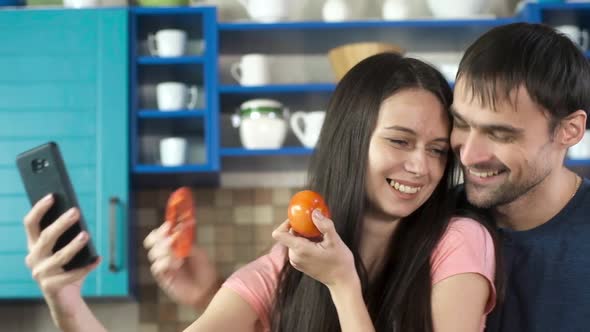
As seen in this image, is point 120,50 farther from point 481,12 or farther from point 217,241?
point 481,12

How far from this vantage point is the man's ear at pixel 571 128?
1692 mm

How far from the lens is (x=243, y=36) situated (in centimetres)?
308

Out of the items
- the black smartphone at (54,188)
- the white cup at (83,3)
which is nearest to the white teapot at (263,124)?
the white cup at (83,3)

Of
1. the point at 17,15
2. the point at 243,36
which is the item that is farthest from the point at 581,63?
the point at 17,15

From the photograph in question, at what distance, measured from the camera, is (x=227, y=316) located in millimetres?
1656

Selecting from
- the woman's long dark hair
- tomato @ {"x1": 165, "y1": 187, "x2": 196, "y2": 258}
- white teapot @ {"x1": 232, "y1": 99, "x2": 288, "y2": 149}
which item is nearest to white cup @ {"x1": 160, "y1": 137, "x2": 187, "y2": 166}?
white teapot @ {"x1": 232, "y1": 99, "x2": 288, "y2": 149}

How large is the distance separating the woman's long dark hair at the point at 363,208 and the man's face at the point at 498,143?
56 mm

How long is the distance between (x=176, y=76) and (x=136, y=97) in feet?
0.62

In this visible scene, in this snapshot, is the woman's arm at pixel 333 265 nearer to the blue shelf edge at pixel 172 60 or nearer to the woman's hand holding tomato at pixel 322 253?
the woman's hand holding tomato at pixel 322 253

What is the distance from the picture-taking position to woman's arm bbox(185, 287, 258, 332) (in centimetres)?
164

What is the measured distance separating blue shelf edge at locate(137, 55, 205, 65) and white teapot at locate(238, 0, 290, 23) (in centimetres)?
23

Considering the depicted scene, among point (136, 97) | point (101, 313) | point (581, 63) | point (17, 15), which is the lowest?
point (101, 313)

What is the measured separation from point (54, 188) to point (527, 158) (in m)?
0.80

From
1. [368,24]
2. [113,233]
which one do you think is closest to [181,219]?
[113,233]
